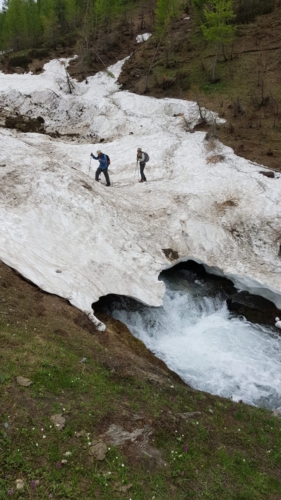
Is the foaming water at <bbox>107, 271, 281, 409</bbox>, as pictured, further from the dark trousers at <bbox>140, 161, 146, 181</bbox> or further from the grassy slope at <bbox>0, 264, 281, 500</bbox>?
the dark trousers at <bbox>140, 161, 146, 181</bbox>

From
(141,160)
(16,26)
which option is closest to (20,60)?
(16,26)

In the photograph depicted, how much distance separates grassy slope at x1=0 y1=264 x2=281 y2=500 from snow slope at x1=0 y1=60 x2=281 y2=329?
3.01 meters

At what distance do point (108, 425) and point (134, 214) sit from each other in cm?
1413

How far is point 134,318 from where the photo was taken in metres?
16.1

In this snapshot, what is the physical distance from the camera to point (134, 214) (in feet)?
67.3

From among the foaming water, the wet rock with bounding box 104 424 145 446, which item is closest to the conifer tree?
the foaming water

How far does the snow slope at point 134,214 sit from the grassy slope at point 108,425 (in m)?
3.01

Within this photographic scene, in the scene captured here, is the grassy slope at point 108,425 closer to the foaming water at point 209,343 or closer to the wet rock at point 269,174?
the foaming water at point 209,343

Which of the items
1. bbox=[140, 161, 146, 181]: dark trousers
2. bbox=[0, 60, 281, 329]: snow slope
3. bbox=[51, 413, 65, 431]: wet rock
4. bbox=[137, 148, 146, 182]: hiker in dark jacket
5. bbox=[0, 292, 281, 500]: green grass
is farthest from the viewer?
bbox=[140, 161, 146, 181]: dark trousers

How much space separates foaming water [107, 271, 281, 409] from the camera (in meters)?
13.3

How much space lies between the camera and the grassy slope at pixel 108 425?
6484 millimetres

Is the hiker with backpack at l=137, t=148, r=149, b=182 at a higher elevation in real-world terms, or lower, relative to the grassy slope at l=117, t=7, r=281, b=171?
lower

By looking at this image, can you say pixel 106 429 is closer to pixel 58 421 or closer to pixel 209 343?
pixel 58 421

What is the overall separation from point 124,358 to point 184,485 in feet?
13.9
